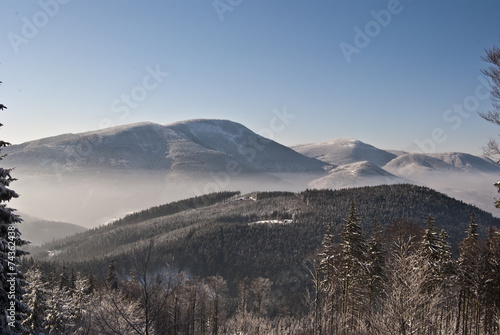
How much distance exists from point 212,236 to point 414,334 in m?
148

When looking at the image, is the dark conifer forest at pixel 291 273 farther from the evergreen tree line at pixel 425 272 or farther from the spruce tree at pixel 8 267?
the spruce tree at pixel 8 267

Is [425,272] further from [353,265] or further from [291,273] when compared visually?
[291,273]

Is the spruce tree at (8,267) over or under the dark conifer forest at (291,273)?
over

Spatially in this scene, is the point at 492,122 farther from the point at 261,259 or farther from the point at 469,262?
the point at 261,259

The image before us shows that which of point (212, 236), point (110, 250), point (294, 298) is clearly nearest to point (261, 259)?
point (212, 236)

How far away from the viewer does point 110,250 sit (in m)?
166

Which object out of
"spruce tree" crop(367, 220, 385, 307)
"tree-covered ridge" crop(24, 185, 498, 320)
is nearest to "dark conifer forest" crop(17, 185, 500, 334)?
"spruce tree" crop(367, 220, 385, 307)

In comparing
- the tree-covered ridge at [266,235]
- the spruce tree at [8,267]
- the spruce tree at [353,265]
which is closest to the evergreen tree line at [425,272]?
the spruce tree at [353,265]

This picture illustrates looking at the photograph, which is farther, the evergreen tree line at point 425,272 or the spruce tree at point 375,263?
the spruce tree at point 375,263

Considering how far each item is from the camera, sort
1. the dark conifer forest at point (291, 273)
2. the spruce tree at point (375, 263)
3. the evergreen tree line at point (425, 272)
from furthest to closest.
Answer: the spruce tree at point (375, 263) → the evergreen tree line at point (425, 272) → the dark conifer forest at point (291, 273)

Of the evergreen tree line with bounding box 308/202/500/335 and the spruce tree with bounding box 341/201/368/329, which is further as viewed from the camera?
the spruce tree with bounding box 341/201/368/329

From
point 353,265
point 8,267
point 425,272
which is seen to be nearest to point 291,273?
point 353,265

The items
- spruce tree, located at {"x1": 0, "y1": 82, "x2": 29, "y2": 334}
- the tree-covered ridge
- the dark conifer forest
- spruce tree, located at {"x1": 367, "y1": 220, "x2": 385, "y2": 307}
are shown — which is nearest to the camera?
spruce tree, located at {"x1": 0, "y1": 82, "x2": 29, "y2": 334}

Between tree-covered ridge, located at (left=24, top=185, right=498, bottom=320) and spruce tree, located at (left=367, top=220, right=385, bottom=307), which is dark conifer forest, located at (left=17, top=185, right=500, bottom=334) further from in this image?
tree-covered ridge, located at (left=24, top=185, right=498, bottom=320)
